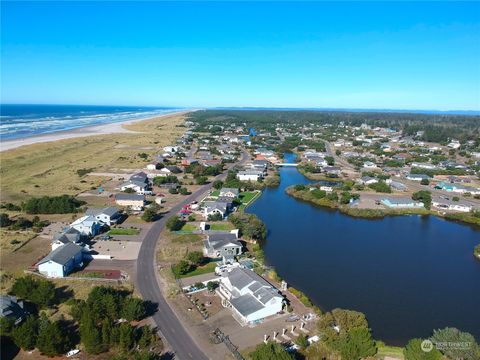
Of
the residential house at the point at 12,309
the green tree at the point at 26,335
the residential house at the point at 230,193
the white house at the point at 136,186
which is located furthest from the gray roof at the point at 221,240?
the white house at the point at 136,186

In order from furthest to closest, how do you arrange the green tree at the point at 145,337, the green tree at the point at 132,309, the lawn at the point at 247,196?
1. the lawn at the point at 247,196
2. the green tree at the point at 132,309
3. the green tree at the point at 145,337

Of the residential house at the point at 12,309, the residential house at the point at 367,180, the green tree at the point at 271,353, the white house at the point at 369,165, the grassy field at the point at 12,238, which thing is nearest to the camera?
the green tree at the point at 271,353

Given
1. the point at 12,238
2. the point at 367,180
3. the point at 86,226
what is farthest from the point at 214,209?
the point at 367,180

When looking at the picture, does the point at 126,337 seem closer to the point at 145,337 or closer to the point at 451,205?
the point at 145,337

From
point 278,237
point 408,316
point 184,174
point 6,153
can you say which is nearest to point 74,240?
point 278,237

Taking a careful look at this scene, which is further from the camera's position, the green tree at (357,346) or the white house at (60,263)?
the white house at (60,263)

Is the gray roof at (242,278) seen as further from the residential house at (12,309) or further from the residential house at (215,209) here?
the residential house at (215,209)
